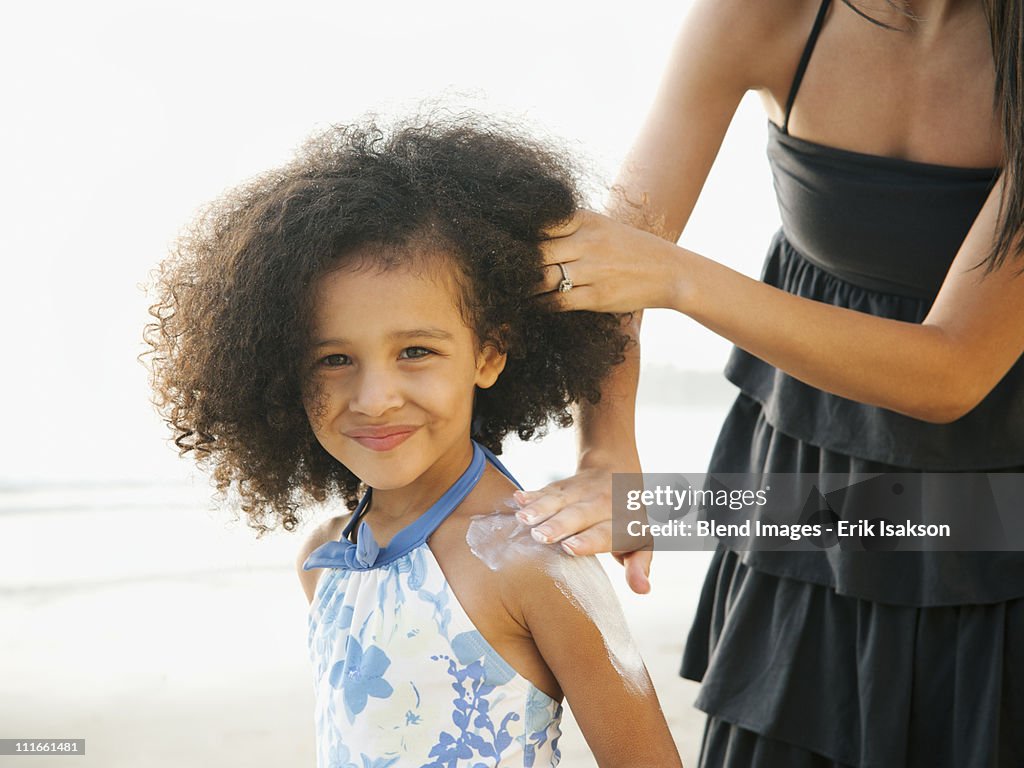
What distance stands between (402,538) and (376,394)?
21cm

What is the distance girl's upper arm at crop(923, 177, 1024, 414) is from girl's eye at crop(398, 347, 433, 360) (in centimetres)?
61

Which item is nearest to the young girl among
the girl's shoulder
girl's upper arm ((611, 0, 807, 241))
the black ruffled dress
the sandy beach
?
the girl's shoulder

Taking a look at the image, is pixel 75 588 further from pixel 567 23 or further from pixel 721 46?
pixel 567 23

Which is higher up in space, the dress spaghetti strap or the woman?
the dress spaghetti strap

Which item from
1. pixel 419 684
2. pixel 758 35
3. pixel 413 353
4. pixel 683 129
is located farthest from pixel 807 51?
pixel 419 684

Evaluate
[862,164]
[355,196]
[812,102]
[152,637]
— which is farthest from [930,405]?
[152,637]

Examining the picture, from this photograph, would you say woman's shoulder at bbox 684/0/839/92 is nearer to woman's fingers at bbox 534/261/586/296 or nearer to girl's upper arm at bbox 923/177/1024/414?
girl's upper arm at bbox 923/177/1024/414

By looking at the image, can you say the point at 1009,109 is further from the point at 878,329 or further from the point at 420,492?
the point at 420,492

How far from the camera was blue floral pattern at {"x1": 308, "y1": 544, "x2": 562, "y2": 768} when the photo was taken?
127 cm

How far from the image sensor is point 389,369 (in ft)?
4.17

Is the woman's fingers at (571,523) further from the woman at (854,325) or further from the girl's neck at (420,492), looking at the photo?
the girl's neck at (420,492)

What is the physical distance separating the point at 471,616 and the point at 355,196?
488 mm

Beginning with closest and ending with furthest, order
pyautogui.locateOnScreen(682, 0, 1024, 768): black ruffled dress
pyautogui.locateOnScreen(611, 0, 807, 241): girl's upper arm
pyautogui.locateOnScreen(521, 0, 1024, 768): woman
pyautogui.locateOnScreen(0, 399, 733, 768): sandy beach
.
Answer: pyautogui.locateOnScreen(521, 0, 1024, 768): woman → pyautogui.locateOnScreen(682, 0, 1024, 768): black ruffled dress → pyautogui.locateOnScreen(611, 0, 807, 241): girl's upper arm → pyautogui.locateOnScreen(0, 399, 733, 768): sandy beach

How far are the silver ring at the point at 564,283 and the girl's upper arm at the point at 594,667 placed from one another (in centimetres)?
30
